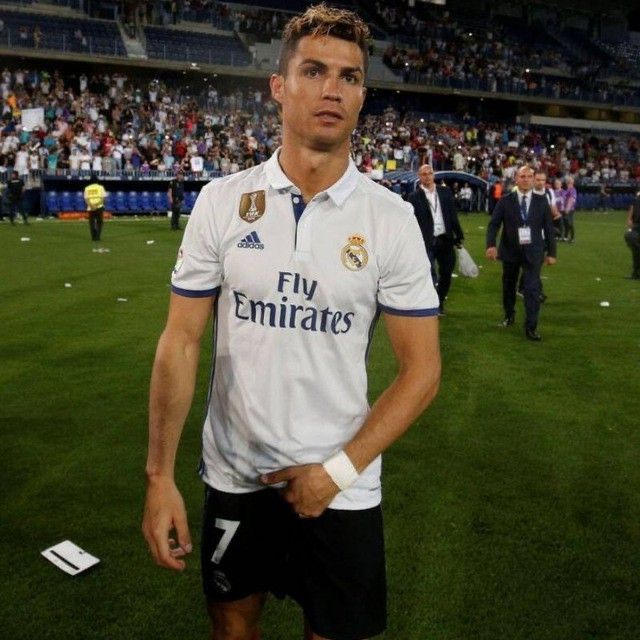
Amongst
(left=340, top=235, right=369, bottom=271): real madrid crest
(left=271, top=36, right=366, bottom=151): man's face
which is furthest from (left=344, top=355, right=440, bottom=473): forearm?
(left=271, top=36, right=366, bottom=151): man's face

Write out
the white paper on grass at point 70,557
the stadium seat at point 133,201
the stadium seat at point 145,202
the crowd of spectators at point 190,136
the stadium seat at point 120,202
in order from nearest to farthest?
1. the white paper on grass at point 70,557
2. the crowd of spectators at point 190,136
3. the stadium seat at point 120,202
4. the stadium seat at point 133,201
5. the stadium seat at point 145,202

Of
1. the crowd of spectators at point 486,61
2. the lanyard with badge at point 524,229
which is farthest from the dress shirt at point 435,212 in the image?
the crowd of spectators at point 486,61

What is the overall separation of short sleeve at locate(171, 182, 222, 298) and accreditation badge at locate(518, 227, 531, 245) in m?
8.11

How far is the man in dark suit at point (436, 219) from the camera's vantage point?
10.8 metres

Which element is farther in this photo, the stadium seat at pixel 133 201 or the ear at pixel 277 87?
the stadium seat at pixel 133 201

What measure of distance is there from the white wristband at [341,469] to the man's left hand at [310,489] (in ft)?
0.04

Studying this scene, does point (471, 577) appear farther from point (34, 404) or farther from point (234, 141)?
point (234, 141)

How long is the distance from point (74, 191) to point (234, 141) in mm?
8446

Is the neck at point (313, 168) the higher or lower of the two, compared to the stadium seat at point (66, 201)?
higher

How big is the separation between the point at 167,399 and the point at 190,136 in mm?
32770

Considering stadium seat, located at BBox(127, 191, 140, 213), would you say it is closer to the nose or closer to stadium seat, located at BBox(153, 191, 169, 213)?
stadium seat, located at BBox(153, 191, 169, 213)

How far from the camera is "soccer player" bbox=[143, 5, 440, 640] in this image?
226 cm

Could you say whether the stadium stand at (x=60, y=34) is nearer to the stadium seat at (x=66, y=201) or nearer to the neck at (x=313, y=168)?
the stadium seat at (x=66, y=201)

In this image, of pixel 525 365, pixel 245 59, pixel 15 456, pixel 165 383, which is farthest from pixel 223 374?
pixel 245 59
